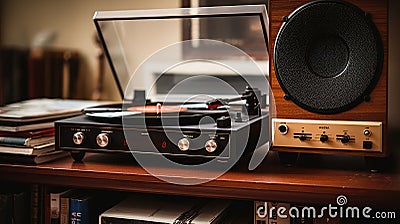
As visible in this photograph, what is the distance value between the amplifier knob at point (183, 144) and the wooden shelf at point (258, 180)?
6cm

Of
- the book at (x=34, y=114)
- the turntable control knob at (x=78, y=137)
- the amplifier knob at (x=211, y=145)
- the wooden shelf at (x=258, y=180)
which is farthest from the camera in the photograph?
the book at (x=34, y=114)

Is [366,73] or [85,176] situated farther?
[85,176]

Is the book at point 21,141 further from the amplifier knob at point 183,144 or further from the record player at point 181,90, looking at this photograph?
the amplifier knob at point 183,144

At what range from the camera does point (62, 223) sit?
1510mm

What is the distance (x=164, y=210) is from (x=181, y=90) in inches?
15.9

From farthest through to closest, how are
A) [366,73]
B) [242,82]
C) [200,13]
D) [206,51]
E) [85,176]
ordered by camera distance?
1. [206,51]
2. [242,82]
3. [200,13]
4. [85,176]
5. [366,73]

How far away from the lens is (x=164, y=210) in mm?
1477

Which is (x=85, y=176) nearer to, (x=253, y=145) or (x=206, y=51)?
(x=253, y=145)

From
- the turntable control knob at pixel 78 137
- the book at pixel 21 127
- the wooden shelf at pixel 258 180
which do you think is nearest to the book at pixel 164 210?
the wooden shelf at pixel 258 180

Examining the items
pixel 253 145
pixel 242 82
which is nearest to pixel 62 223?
pixel 253 145

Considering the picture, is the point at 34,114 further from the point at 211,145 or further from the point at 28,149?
the point at 211,145

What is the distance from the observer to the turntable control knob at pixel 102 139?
1.43 m

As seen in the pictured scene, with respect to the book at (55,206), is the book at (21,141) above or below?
above

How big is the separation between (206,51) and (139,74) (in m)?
0.22
